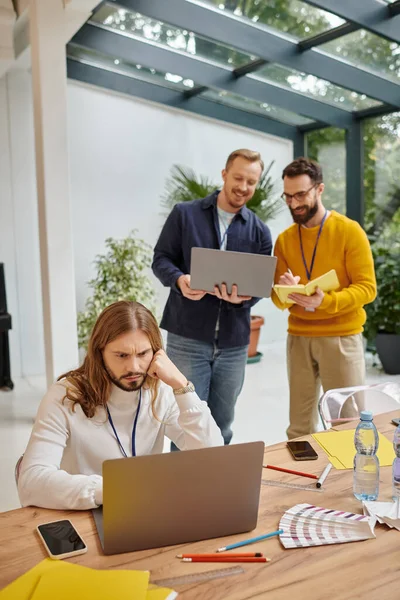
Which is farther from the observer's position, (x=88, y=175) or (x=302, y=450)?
(x=88, y=175)

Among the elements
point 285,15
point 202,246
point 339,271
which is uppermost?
point 285,15

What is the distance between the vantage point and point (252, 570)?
120 centimetres

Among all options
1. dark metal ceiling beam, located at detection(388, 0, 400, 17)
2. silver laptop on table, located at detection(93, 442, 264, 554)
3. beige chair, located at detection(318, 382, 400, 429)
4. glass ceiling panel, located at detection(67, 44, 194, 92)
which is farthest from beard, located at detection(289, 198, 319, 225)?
glass ceiling panel, located at detection(67, 44, 194, 92)

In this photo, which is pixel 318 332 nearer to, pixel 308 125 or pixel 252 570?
pixel 252 570

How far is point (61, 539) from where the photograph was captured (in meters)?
1.30

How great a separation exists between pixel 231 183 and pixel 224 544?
1787mm

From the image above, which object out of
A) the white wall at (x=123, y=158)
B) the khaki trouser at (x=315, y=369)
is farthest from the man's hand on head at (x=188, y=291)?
the white wall at (x=123, y=158)

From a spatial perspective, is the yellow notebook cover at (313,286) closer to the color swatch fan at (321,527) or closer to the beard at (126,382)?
the beard at (126,382)

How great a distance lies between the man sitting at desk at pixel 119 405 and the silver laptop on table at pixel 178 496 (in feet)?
1.34

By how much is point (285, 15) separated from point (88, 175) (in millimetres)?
2487

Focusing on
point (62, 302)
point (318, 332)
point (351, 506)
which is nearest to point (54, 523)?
point (351, 506)

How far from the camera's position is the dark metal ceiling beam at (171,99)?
5.67 meters

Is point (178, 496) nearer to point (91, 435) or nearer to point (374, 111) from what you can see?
point (91, 435)

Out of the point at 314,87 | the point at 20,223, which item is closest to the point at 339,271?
the point at 314,87
